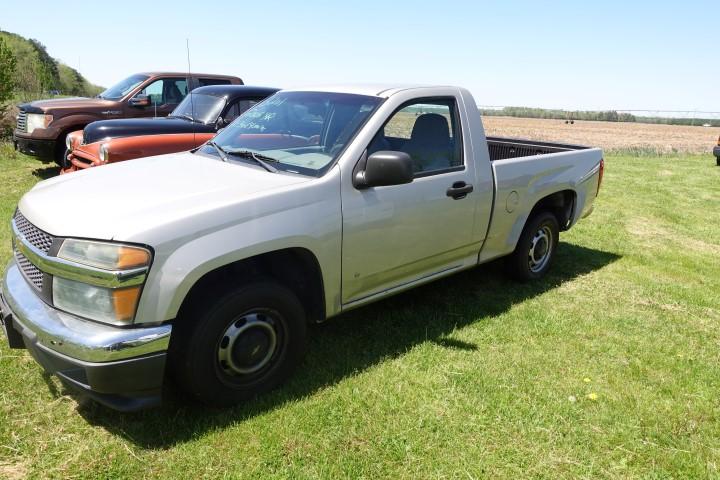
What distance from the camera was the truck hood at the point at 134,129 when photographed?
7172 millimetres

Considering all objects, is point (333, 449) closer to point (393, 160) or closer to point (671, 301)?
point (393, 160)

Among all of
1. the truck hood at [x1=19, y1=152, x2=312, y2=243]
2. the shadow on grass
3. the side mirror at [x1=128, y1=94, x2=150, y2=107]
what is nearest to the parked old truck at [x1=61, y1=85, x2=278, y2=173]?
the side mirror at [x1=128, y1=94, x2=150, y2=107]

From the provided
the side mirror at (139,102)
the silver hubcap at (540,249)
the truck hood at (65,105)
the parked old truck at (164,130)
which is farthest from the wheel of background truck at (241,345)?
the truck hood at (65,105)

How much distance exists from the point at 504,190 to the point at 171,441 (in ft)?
10.4

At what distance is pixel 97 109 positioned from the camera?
9.38 m

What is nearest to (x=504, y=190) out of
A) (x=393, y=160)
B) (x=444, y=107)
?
(x=444, y=107)

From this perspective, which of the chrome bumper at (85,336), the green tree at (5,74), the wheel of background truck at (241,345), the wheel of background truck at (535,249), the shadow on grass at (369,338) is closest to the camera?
the chrome bumper at (85,336)

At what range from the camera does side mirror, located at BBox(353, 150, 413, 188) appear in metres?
3.25

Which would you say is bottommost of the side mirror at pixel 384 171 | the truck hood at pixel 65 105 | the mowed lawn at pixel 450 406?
the mowed lawn at pixel 450 406

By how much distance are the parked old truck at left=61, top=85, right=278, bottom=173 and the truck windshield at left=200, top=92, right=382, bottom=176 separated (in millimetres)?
2770

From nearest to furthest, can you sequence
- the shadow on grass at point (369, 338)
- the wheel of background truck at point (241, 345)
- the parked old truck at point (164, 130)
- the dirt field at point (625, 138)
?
the wheel of background truck at point (241, 345), the shadow on grass at point (369, 338), the parked old truck at point (164, 130), the dirt field at point (625, 138)

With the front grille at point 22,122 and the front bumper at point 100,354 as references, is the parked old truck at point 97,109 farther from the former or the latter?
the front bumper at point 100,354

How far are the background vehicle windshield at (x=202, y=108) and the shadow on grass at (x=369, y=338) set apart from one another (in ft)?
14.1

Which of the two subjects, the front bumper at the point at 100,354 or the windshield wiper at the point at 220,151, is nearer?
the front bumper at the point at 100,354
